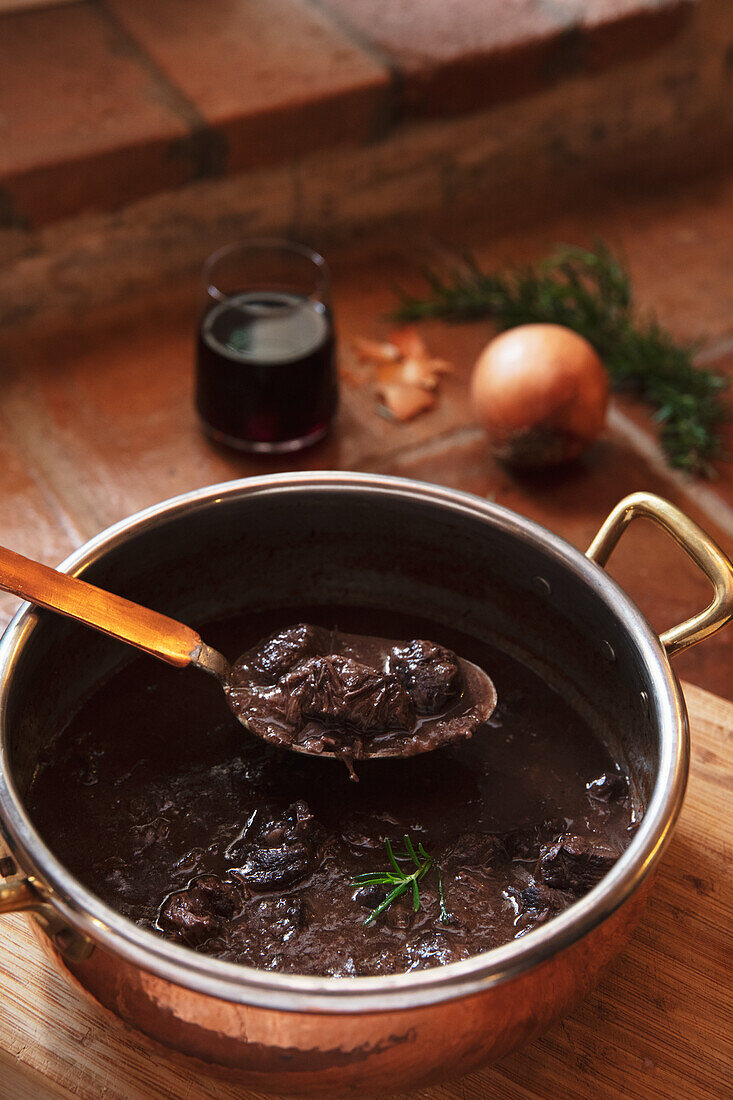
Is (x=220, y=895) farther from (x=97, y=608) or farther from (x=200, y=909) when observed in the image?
(x=97, y=608)

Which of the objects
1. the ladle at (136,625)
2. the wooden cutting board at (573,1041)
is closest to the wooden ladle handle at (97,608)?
the ladle at (136,625)

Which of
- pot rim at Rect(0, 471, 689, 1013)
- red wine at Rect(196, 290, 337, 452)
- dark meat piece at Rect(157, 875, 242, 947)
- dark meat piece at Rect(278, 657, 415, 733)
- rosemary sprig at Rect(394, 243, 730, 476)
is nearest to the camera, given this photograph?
pot rim at Rect(0, 471, 689, 1013)

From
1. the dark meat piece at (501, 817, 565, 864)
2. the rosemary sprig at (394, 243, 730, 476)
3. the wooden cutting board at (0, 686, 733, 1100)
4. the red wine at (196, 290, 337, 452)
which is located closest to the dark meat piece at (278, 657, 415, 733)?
the dark meat piece at (501, 817, 565, 864)

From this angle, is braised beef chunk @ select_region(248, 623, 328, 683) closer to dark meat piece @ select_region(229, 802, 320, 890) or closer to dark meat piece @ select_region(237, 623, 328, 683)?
dark meat piece @ select_region(237, 623, 328, 683)

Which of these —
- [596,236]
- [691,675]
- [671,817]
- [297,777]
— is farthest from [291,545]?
[596,236]

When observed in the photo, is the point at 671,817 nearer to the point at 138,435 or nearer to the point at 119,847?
the point at 119,847
